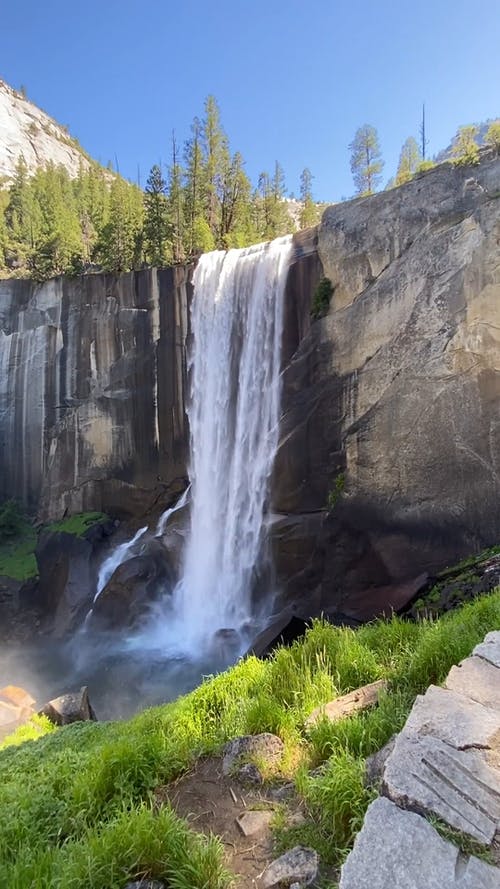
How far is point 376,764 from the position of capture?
2.76 m

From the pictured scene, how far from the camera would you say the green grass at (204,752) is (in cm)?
249

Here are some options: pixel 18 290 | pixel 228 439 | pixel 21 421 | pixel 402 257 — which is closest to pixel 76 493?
pixel 21 421

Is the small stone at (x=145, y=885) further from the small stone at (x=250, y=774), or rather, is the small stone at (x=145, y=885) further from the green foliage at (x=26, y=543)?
the green foliage at (x=26, y=543)

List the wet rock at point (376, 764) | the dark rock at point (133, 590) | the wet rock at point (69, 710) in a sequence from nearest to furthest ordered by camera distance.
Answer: the wet rock at point (376, 764)
the wet rock at point (69, 710)
the dark rock at point (133, 590)

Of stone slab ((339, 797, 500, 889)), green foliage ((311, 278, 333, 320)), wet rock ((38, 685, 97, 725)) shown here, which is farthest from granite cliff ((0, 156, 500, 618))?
stone slab ((339, 797, 500, 889))

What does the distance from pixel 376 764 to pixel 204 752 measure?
1.67 metres

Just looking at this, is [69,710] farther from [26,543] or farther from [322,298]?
[26,543]

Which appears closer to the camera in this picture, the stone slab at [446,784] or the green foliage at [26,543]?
the stone slab at [446,784]

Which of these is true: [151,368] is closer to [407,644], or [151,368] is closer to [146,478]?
[146,478]

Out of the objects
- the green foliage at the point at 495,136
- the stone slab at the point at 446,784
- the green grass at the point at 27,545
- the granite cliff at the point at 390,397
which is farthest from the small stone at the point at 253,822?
the green grass at the point at 27,545

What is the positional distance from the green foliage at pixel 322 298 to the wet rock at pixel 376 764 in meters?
12.6

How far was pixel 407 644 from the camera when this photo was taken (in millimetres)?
4543

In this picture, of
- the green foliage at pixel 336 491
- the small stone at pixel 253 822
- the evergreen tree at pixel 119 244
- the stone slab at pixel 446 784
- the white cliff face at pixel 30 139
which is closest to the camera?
the stone slab at pixel 446 784

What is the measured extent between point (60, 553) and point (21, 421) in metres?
8.38
